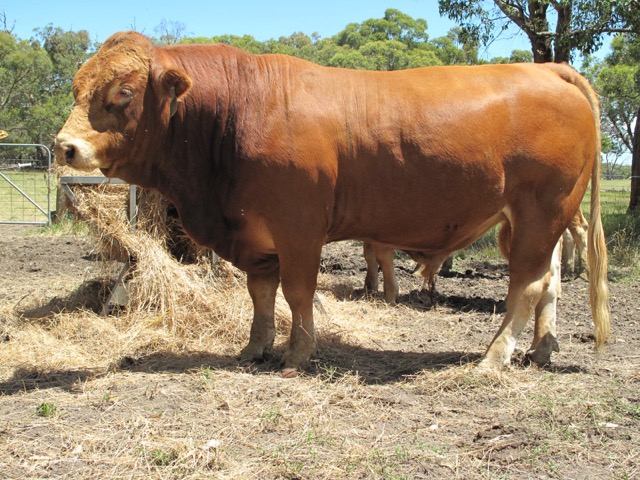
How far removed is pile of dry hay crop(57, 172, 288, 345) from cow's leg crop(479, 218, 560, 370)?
2265 mm

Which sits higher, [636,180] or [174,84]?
[174,84]

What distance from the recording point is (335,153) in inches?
197

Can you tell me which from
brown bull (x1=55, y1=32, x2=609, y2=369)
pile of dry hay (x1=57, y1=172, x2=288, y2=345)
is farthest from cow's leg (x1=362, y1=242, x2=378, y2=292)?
brown bull (x1=55, y1=32, x2=609, y2=369)

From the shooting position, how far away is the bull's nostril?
14.7ft

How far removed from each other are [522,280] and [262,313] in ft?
6.98

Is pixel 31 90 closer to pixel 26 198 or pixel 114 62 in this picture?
pixel 26 198

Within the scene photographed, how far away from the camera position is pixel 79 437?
12.6ft

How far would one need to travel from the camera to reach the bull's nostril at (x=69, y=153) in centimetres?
449

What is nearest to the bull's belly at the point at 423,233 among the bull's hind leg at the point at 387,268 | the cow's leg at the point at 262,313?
the cow's leg at the point at 262,313

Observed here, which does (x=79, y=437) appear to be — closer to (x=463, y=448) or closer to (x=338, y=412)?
(x=338, y=412)

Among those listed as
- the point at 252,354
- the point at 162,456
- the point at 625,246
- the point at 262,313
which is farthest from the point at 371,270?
the point at 162,456

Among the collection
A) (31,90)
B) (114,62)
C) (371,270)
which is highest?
(31,90)

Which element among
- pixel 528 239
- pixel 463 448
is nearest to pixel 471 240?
pixel 528 239

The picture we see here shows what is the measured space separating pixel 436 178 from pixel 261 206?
1336 millimetres
